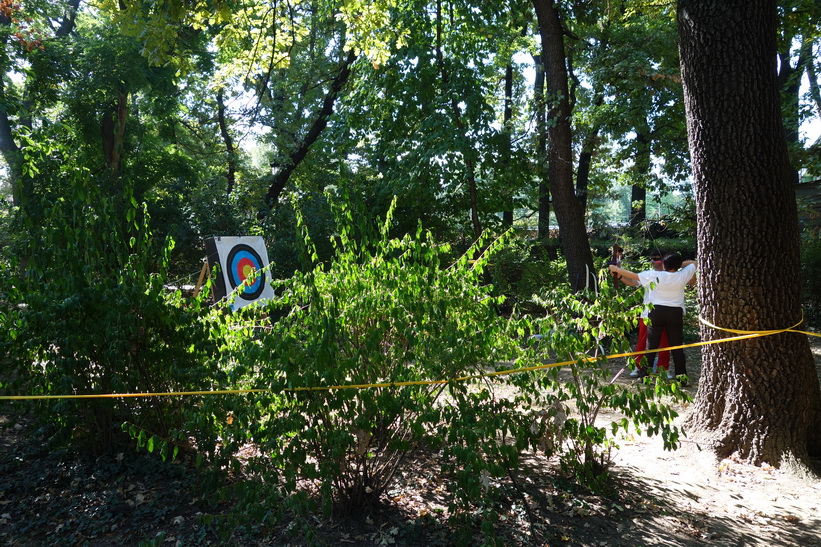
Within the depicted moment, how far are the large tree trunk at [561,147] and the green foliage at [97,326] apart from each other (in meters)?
6.38

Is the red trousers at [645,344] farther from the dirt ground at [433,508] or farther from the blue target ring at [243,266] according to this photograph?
the blue target ring at [243,266]

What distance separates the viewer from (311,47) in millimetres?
17172

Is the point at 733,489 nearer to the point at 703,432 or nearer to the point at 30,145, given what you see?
the point at 703,432

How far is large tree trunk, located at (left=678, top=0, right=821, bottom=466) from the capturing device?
13.9ft

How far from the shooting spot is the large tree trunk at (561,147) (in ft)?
28.7

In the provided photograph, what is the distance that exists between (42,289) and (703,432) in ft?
15.3

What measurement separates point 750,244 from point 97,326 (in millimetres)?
4343

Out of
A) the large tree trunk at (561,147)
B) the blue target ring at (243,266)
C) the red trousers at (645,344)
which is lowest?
the red trousers at (645,344)

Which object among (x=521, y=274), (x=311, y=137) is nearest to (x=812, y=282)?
(x=521, y=274)

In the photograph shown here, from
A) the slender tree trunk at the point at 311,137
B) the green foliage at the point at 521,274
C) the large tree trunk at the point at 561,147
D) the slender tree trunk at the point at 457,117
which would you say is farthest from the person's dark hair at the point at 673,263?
the slender tree trunk at the point at 311,137

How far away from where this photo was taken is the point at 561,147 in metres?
8.98

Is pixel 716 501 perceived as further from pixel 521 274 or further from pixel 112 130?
pixel 112 130

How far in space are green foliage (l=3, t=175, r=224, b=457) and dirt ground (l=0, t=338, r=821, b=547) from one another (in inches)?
13.8

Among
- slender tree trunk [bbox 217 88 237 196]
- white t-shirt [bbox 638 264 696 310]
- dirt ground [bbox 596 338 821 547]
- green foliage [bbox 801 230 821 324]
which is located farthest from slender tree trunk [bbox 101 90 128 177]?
green foliage [bbox 801 230 821 324]
